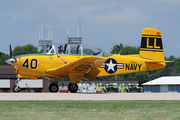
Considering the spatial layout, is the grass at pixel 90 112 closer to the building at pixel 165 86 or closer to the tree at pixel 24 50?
the building at pixel 165 86

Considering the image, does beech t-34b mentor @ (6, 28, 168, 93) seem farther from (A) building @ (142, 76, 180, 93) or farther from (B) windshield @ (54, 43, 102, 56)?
(A) building @ (142, 76, 180, 93)

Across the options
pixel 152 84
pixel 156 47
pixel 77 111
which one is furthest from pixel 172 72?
pixel 77 111

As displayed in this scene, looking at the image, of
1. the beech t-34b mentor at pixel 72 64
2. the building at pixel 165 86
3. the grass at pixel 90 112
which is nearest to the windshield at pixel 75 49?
the beech t-34b mentor at pixel 72 64

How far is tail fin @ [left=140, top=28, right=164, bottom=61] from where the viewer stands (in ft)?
75.1

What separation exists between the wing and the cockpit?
1.17 m

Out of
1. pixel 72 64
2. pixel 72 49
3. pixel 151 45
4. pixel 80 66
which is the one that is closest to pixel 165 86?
pixel 151 45

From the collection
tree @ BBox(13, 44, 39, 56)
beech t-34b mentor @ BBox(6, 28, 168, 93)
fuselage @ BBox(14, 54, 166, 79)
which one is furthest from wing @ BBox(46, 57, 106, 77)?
tree @ BBox(13, 44, 39, 56)

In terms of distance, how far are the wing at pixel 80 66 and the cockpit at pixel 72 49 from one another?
1.17m

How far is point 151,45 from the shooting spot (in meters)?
23.2

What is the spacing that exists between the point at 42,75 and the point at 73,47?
2.88 metres

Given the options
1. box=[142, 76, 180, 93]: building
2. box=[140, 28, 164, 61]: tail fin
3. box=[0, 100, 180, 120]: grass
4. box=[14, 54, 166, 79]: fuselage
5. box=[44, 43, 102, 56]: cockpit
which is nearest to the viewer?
box=[0, 100, 180, 120]: grass

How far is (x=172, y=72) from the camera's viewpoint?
79812 millimetres

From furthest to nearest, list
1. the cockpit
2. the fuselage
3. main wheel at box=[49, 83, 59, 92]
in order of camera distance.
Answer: main wheel at box=[49, 83, 59, 92] < the cockpit < the fuselage

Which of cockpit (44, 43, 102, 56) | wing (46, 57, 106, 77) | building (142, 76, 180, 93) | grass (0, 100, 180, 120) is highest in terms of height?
cockpit (44, 43, 102, 56)
